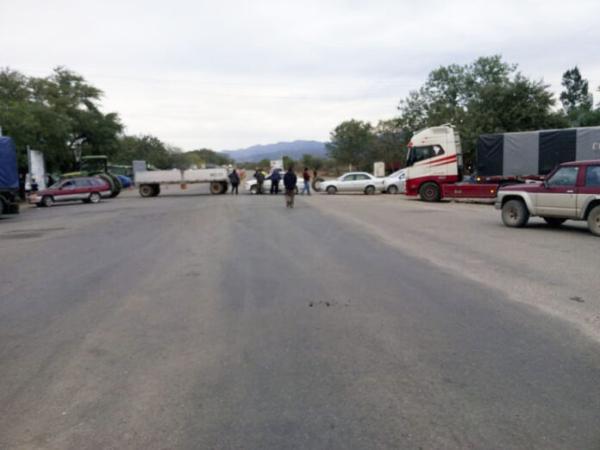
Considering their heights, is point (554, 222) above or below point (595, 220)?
below

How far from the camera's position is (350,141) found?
7994 cm

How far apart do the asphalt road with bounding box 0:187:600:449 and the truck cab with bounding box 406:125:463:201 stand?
15402 mm

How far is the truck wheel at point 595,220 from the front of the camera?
12.5m

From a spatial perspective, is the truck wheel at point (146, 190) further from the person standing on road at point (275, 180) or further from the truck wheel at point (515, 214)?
the truck wheel at point (515, 214)

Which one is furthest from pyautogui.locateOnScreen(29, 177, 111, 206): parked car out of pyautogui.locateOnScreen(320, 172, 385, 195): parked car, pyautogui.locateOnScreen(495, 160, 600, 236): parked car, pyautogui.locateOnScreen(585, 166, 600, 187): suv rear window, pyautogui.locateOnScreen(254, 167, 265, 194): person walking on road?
pyautogui.locateOnScreen(585, 166, 600, 187): suv rear window

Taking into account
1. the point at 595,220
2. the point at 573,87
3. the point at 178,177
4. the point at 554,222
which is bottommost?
the point at 554,222

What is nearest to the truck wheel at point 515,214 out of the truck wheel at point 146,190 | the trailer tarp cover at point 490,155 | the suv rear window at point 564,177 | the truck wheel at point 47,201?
the suv rear window at point 564,177

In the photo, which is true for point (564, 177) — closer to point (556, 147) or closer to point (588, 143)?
point (588, 143)

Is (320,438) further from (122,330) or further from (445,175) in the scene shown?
(445,175)

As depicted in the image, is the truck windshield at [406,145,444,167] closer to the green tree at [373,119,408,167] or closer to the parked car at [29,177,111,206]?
the parked car at [29,177,111,206]

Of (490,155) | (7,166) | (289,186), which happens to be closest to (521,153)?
(490,155)

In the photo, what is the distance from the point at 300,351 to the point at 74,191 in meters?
30.5

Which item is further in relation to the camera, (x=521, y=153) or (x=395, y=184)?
(x=395, y=184)

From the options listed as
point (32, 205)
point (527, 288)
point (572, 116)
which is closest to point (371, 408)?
point (527, 288)
